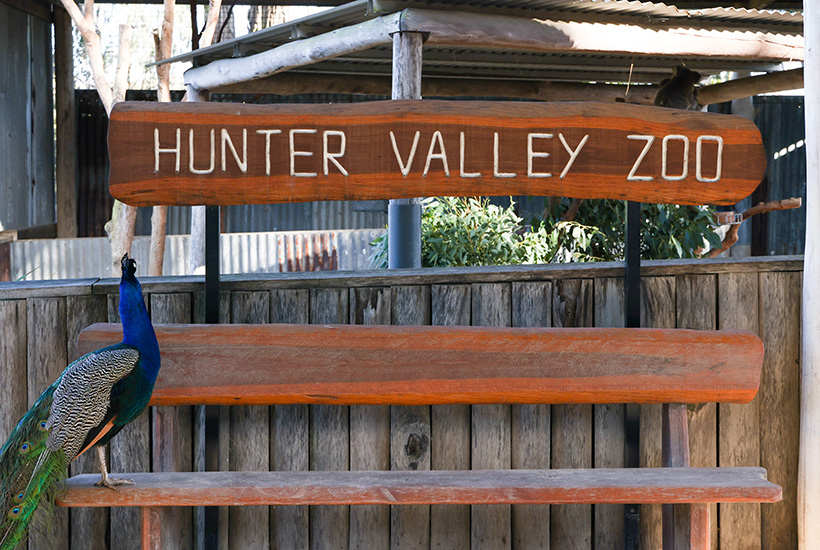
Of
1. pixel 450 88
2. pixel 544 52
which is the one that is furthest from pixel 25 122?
pixel 544 52

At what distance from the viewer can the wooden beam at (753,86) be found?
7512 mm

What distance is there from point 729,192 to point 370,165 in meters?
1.31

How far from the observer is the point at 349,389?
2.95 m

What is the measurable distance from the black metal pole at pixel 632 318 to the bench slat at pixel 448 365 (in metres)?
0.15

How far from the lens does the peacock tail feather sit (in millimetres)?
2453

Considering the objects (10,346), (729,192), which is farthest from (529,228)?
(10,346)

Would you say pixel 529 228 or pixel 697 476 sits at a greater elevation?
pixel 529 228

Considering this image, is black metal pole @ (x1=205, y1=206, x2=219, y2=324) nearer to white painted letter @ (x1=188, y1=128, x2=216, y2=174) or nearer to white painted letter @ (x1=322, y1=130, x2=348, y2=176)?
white painted letter @ (x1=188, y1=128, x2=216, y2=174)

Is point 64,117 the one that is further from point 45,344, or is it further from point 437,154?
point 437,154

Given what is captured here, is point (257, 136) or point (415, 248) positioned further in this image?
point (415, 248)

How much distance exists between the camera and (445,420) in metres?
3.21

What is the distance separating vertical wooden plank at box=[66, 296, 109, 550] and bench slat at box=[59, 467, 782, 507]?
308 millimetres

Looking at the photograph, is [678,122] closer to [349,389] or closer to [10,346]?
[349,389]

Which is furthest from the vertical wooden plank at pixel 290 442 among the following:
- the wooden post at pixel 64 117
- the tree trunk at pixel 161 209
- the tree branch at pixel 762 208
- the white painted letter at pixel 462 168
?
the wooden post at pixel 64 117
